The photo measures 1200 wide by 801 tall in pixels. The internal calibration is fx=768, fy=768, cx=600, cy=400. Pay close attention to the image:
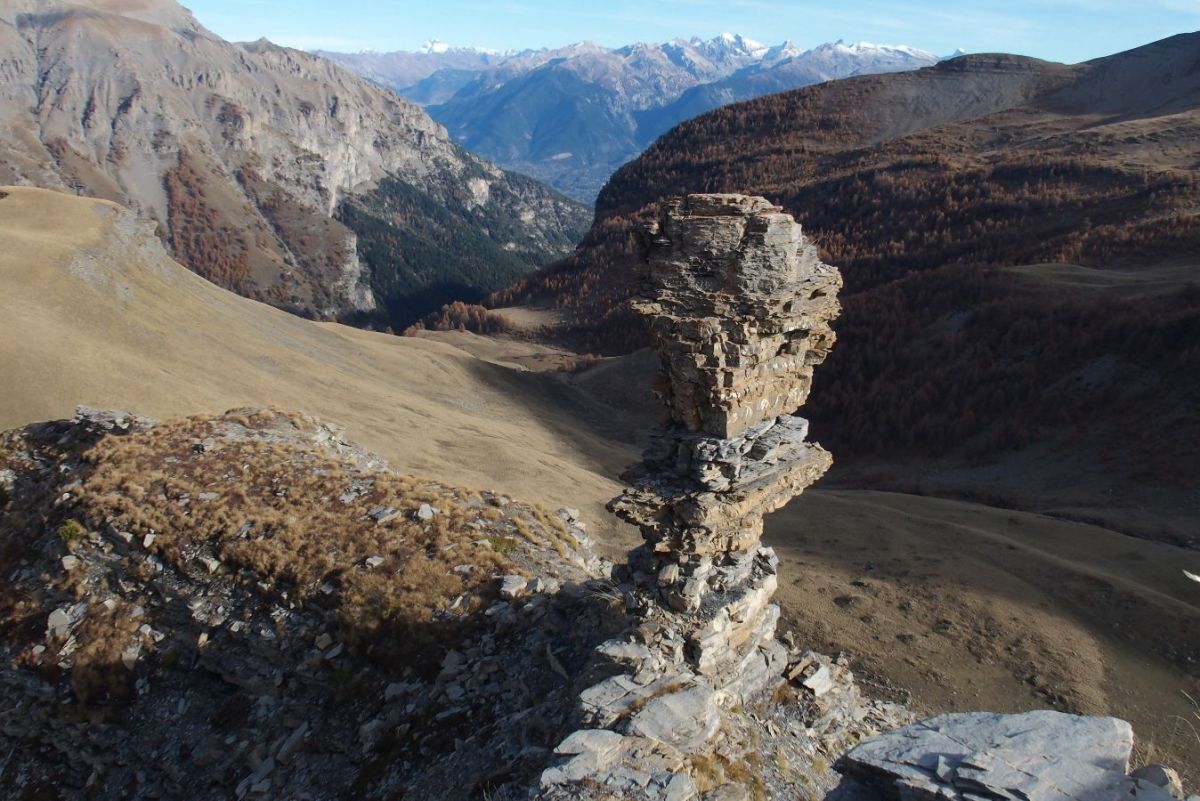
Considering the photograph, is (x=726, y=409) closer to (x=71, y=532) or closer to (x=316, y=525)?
(x=316, y=525)

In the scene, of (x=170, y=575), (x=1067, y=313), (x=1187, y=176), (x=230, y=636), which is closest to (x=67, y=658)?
(x=170, y=575)

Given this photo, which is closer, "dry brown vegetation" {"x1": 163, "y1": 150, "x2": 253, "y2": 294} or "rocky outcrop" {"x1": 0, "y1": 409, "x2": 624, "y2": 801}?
"rocky outcrop" {"x1": 0, "y1": 409, "x2": 624, "y2": 801}

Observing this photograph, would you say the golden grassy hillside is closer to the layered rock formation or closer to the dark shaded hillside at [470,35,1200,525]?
the dark shaded hillside at [470,35,1200,525]

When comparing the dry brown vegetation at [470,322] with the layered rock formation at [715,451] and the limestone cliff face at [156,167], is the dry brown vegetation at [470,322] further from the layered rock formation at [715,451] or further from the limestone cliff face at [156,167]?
the layered rock formation at [715,451]

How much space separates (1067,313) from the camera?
169 ft

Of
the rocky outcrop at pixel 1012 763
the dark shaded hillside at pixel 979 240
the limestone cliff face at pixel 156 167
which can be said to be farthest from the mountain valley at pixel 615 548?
the limestone cliff face at pixel 156 167

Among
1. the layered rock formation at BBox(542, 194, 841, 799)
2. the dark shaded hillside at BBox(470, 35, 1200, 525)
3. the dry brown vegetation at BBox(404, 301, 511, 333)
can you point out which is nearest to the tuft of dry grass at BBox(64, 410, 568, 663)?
the layered rock formation at BBox(542, 194, 841, 799)

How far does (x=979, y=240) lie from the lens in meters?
82.6

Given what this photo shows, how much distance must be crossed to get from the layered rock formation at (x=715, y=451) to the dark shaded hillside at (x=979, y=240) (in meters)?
1.29

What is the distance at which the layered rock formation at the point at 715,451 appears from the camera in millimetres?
11266

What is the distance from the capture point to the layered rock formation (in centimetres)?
1127

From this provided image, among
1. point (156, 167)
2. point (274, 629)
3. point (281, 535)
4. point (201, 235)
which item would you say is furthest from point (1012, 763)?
point (156, 167)

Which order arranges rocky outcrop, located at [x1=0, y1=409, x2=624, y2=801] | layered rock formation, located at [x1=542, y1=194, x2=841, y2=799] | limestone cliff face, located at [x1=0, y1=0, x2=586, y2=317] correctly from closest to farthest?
layered rock formation, located at [x1=542, y1=194, x2=841, y2=799]
rocky outcrop, located at [x1=0, y1=409, x2=624, y2=801]
limestone cliff face, located at [x1=0, y1=0, x2=586, y2=317]

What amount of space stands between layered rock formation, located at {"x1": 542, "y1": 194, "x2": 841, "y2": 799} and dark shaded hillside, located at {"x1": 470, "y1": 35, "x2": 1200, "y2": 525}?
1292mm
